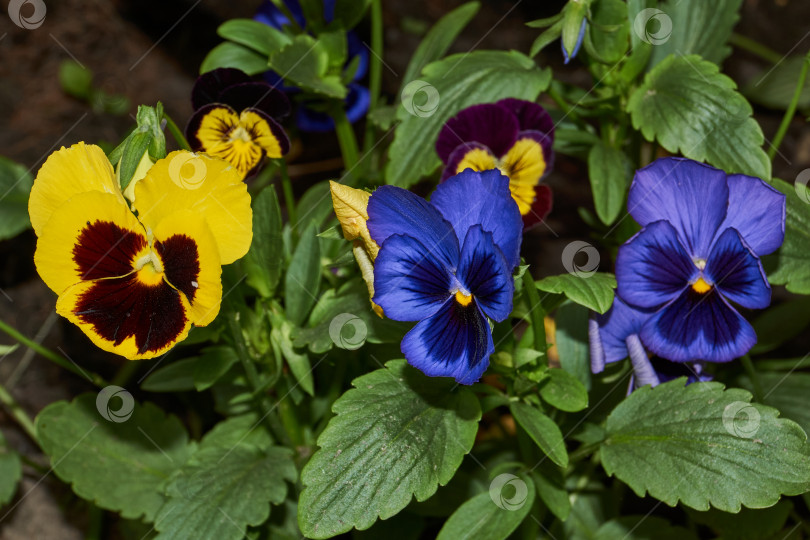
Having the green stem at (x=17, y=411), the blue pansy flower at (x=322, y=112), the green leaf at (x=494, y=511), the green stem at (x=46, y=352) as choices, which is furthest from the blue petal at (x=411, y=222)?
the green stem at (x=17, y=411)

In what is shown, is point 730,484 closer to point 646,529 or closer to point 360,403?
point 646,529

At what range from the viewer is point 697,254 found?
1.25m

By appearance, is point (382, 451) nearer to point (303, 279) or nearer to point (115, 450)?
point (303, 279)

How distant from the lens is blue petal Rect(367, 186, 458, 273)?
3.37ft

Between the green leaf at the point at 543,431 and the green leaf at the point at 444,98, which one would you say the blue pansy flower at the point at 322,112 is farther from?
Result: the green leaf at the point at 543,431

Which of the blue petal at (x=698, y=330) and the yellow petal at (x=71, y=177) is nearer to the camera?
the yellow petal at (x=71, y=177)

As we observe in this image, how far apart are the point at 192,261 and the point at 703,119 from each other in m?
0.88

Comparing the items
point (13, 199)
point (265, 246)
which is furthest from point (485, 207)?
point (13, 199)

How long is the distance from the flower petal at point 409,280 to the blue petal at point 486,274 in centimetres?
3

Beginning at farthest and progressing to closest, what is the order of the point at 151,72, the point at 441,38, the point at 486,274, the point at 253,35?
Answer: the point at 151,72, the point at 441,38, the point at 253,35, the point at 486,274

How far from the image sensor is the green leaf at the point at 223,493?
1.31m

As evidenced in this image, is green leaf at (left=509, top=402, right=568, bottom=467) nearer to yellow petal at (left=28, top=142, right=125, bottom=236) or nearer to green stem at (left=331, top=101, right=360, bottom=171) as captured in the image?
yellow petal at (left=28, top=142, right=125, bottom=236)

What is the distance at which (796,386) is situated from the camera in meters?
1.57

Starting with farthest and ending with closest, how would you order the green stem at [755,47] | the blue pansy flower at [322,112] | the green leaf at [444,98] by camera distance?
the green stem at [755,47] < the blue pansy flower at [322,112] < the green leaf at [444,98]
